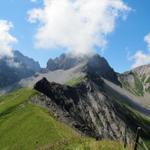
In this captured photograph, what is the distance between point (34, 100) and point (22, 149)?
64.9 meters

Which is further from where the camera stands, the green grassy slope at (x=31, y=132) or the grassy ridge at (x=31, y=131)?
the grassy ridge at (x=31, y=131)

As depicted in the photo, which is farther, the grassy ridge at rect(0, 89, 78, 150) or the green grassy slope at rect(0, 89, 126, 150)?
the grassy ridge at rect(0, 89, 78, 150)

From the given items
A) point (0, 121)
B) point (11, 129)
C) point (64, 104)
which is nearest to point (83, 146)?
point (11, 129)

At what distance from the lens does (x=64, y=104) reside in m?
195

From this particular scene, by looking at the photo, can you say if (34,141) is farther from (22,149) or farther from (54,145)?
(54,145)

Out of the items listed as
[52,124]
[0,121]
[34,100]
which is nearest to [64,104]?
[34,100]

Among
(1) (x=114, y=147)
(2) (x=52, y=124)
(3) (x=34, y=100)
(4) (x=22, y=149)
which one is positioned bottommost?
(1) (x=114, y=147)

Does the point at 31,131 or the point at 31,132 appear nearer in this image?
the point at 31,132

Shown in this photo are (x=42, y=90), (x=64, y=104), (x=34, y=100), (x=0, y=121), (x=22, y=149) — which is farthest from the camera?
(x=64, y=104)

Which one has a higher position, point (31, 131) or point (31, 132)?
point (31, 131)

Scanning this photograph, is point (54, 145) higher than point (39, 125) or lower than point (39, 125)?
lower

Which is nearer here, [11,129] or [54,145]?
[54,145]

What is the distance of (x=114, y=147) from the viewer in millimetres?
23031

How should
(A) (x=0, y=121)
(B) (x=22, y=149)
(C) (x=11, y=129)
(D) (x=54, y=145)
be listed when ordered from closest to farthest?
(D) (x=54, y=145) → (B) (x=22, y=149) → (C) (x=11, y=129) → (A) (x=0, y=121)
